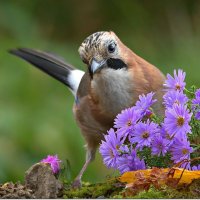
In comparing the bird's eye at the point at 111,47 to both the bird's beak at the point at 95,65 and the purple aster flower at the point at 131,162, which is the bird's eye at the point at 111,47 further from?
the purple aster flower at the point at 131,162

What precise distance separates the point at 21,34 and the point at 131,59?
319 cm

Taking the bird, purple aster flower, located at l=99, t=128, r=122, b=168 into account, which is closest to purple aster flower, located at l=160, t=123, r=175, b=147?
purple aster flower, located at l=99, t=128, r=122, b=168

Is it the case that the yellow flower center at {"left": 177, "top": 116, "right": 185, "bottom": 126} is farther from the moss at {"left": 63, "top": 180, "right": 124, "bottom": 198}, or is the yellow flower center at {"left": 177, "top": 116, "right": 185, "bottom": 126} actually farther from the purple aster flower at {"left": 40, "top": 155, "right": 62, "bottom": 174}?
the purple aster flower at {"left": 40, "top": 155, "right": 62, "bottom": 174}

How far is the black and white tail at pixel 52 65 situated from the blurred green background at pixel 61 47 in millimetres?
590

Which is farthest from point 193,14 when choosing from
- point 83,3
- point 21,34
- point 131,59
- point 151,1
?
point 131,59

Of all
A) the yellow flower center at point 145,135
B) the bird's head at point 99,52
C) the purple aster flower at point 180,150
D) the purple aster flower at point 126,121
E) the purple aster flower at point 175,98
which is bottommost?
the purple aster flower at point 180,150

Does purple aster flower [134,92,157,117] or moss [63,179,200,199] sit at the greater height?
purple aster flower [134,92,157,117]

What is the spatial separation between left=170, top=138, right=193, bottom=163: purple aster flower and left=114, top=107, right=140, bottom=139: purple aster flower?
0.14 metres

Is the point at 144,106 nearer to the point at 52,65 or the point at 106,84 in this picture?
the point at 106,84

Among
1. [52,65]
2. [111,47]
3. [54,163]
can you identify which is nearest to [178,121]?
[54,163]

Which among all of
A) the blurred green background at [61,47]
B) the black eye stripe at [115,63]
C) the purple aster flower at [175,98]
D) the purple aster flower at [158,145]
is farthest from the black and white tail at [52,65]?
the purple aster flower at [158,145]

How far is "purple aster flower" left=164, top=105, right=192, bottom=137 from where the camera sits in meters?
2.21

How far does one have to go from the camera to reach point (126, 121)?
2342 mm

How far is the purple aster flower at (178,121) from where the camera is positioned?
86.8 inches
